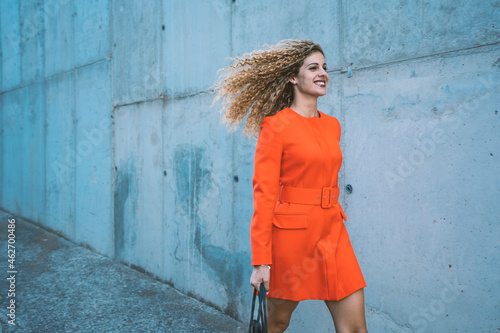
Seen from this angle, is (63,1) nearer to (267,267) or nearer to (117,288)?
(117,288)

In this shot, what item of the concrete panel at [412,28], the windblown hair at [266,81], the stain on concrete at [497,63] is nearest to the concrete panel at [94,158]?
the windblown hair at [266,81]

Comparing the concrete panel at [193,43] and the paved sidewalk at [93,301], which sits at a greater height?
the concrete panel at [193,43]

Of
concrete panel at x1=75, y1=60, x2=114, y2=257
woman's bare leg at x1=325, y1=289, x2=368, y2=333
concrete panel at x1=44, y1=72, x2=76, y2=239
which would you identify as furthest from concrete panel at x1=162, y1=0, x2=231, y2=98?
concrete panel at x1=44, y1=72, x2=76, y2=239

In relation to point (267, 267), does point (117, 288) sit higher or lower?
lower

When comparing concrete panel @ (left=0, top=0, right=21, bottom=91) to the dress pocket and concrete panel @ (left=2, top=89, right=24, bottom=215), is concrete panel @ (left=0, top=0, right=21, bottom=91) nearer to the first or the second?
concrete panel @ (left=2, top=89, right=24, bottom=215)

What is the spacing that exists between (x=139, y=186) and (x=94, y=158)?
4.30ft

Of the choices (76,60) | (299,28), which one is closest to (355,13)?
(299,28)

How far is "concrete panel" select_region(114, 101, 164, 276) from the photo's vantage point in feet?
14.6

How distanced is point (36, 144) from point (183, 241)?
187 inches

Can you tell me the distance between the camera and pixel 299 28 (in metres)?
2.93

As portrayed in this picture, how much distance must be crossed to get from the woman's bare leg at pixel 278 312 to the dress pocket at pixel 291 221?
1.33 ft

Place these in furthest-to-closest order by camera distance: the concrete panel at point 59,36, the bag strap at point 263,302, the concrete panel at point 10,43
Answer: the concrete panel at point 10,43
the concrete panel at point 59,36
the bag strap at point 263,302

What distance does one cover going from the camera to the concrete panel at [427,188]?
2061 millimetres

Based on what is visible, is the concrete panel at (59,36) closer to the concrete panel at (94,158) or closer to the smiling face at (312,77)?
the concrete panel at (94,158)
